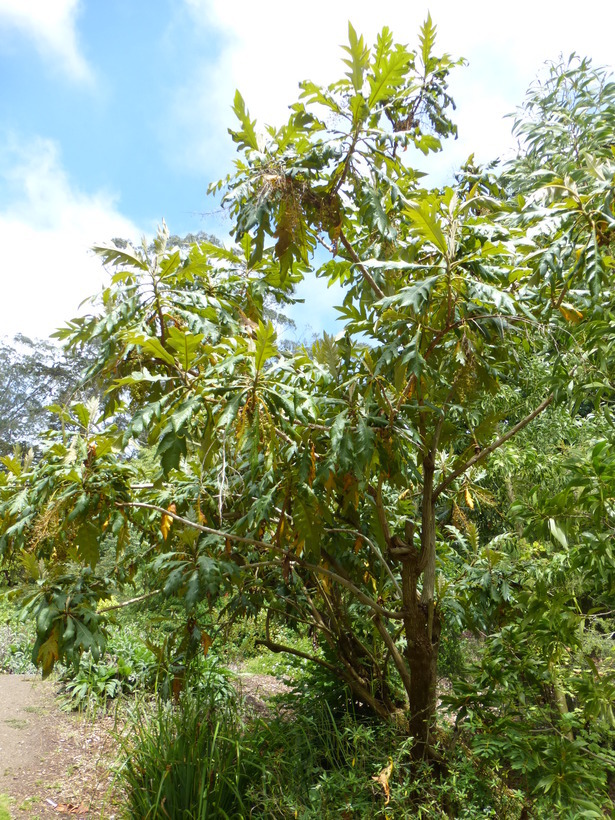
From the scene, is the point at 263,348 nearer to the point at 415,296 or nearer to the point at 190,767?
the point at 415,296

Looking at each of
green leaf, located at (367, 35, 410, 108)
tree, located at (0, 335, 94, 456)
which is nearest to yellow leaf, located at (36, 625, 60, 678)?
green leaf, located at (367, 35, 410, 108)

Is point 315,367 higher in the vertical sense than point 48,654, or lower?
higher

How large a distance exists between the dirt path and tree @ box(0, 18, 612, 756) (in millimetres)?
1557

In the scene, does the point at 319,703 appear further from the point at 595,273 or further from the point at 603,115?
the point at 603,115

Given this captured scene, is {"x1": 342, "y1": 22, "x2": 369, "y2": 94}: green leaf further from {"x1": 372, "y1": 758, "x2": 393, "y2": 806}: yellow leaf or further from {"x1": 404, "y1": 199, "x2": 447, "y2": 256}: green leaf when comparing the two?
{"x1": 372, "y1": 758, "x2": 393, "y2": 806}: yellow leaf

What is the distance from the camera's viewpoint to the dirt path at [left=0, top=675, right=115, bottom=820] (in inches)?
140

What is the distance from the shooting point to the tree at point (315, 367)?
197 centimetres

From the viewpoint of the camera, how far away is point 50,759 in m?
4.17

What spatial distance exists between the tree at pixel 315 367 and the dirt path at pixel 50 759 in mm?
1557

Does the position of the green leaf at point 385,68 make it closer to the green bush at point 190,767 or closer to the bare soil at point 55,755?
the green bush at point 190,767

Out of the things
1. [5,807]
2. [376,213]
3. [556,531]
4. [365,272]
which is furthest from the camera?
[5,807]

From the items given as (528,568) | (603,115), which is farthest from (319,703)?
(603,115)

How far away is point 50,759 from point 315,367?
11.6ft

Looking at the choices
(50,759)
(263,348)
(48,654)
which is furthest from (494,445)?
(50,759)
